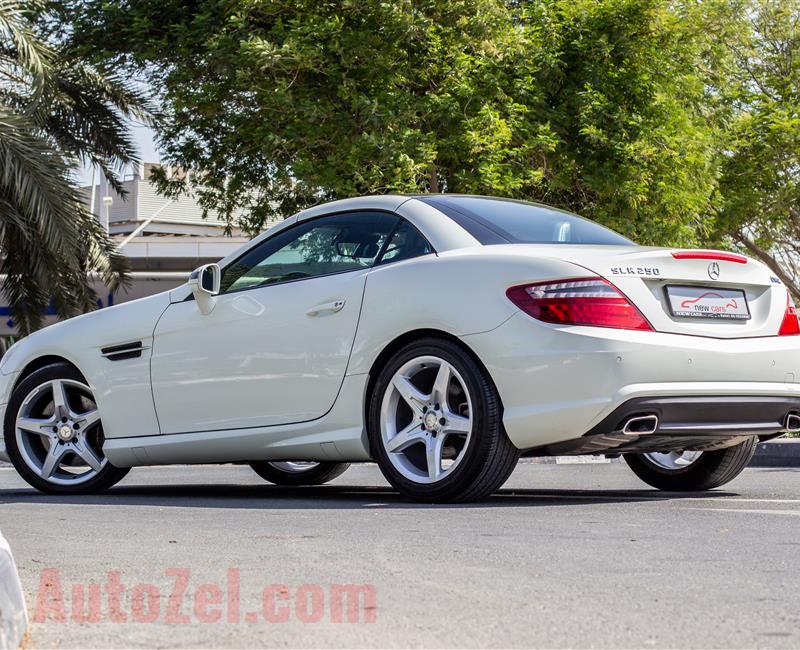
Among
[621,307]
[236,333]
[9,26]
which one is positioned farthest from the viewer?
[9,26]

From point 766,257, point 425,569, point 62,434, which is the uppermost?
point 766,257

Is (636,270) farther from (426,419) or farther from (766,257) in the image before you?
(766,257)

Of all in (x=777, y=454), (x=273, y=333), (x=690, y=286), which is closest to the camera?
(x=690, y=286)

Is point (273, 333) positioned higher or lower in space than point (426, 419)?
higher

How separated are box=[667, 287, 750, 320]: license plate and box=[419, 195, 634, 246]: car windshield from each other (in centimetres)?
73

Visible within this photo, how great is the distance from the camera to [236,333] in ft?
22.4

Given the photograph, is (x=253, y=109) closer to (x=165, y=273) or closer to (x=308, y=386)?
(x=308, y=386)

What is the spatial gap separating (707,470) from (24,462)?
148 inches

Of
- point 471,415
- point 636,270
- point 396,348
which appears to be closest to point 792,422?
point 636,270

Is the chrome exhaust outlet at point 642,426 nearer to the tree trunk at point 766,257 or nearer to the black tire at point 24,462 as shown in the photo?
the black tire at point 24,462

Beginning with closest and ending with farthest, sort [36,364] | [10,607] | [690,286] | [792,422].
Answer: [10,607] → [690,286] → [792,422] → [36,364]

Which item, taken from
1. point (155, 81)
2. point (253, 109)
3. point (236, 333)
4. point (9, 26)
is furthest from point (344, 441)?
point (155, 81)

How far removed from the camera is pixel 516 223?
6.52 metres

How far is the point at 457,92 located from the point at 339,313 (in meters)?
13.2
